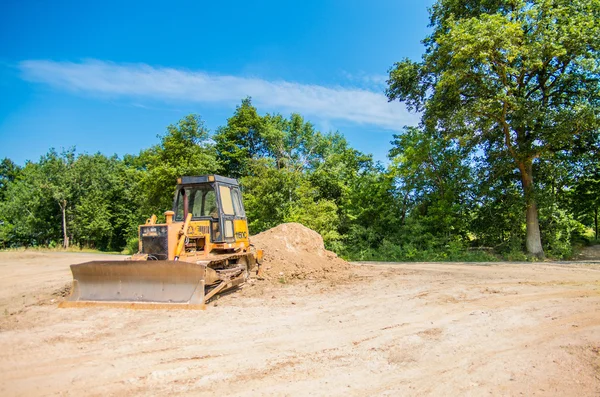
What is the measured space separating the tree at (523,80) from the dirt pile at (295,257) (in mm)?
8063

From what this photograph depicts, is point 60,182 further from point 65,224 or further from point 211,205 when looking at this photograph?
point 211,205

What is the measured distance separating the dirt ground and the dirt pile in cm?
271

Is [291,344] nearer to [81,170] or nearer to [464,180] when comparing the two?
[464,180]

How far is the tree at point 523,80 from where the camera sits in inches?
571

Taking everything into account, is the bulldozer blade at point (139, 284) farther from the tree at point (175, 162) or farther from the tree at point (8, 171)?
the tree at point (8, 171)

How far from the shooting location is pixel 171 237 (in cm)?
769

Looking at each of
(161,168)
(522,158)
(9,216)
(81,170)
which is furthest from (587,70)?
(9,216)

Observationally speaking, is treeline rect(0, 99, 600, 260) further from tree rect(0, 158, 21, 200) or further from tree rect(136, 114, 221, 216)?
tree rect(0, 158, 21, 200)

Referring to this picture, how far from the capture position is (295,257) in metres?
11.9

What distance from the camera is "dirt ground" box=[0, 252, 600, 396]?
3.57 m

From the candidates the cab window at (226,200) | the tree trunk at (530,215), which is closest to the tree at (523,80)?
the tree trunk at (530,215)

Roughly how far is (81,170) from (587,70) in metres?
37.4

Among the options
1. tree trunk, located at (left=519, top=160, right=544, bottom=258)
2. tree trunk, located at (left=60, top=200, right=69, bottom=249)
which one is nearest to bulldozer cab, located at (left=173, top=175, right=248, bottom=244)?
tree trunk, located at (left=519, top=160, right=544, bottom=258)

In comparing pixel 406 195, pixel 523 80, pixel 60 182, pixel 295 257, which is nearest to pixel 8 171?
pixel 60 182
